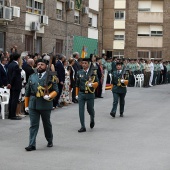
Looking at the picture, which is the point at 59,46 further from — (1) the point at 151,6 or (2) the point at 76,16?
(1) the point at 151,6

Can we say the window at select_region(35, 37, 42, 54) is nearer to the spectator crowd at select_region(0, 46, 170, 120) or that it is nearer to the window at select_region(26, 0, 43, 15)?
the window at select_region(26, 0, 43, 15)

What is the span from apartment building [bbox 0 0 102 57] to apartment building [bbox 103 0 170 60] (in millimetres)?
13001

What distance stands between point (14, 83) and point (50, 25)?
755 inches

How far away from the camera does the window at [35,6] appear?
100ft

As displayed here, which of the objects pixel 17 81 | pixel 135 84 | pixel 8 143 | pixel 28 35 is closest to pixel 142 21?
pixel 135 84

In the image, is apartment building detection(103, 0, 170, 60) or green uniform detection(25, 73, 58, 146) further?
apartment building detection(103, 0, 170, 60)

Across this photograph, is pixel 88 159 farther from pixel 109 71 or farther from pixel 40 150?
pixel 109 71

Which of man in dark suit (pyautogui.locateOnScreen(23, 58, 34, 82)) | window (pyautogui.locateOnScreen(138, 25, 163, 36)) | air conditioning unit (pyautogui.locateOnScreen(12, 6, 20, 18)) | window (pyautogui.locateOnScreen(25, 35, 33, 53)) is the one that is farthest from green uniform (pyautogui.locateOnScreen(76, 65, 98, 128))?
window (pyautogui.locateOnScreen(138, 25, 163, 36))

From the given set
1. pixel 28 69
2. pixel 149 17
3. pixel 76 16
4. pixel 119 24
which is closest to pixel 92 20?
pixel 76 16

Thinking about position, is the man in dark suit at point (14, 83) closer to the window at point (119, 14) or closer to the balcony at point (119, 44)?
the balcony at point (119, 44)

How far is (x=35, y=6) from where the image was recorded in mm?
31516

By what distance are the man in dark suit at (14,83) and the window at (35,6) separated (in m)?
16.1

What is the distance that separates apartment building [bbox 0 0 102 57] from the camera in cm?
2739

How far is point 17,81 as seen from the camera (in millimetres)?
14719
